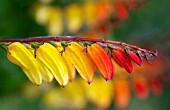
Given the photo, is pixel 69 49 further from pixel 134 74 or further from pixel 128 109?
pixel 128 109

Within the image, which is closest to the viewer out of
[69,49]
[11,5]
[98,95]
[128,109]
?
[69,49]

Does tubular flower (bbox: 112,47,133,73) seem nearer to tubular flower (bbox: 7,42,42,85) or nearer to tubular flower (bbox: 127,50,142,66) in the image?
tubular flower (bbox: 127,50,142,66)

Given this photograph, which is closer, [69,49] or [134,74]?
[69,49]

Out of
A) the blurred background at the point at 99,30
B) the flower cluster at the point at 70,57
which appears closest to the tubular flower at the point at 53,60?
the flower cluster at the point at 70,57

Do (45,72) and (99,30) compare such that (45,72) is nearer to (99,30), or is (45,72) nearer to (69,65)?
(69,65)

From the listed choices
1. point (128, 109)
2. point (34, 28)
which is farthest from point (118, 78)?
point (128, 109)

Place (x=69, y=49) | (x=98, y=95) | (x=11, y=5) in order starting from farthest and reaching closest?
1. (x=11, y=5)
2. (x=98, y=95)
3. (x=69, y=49)
